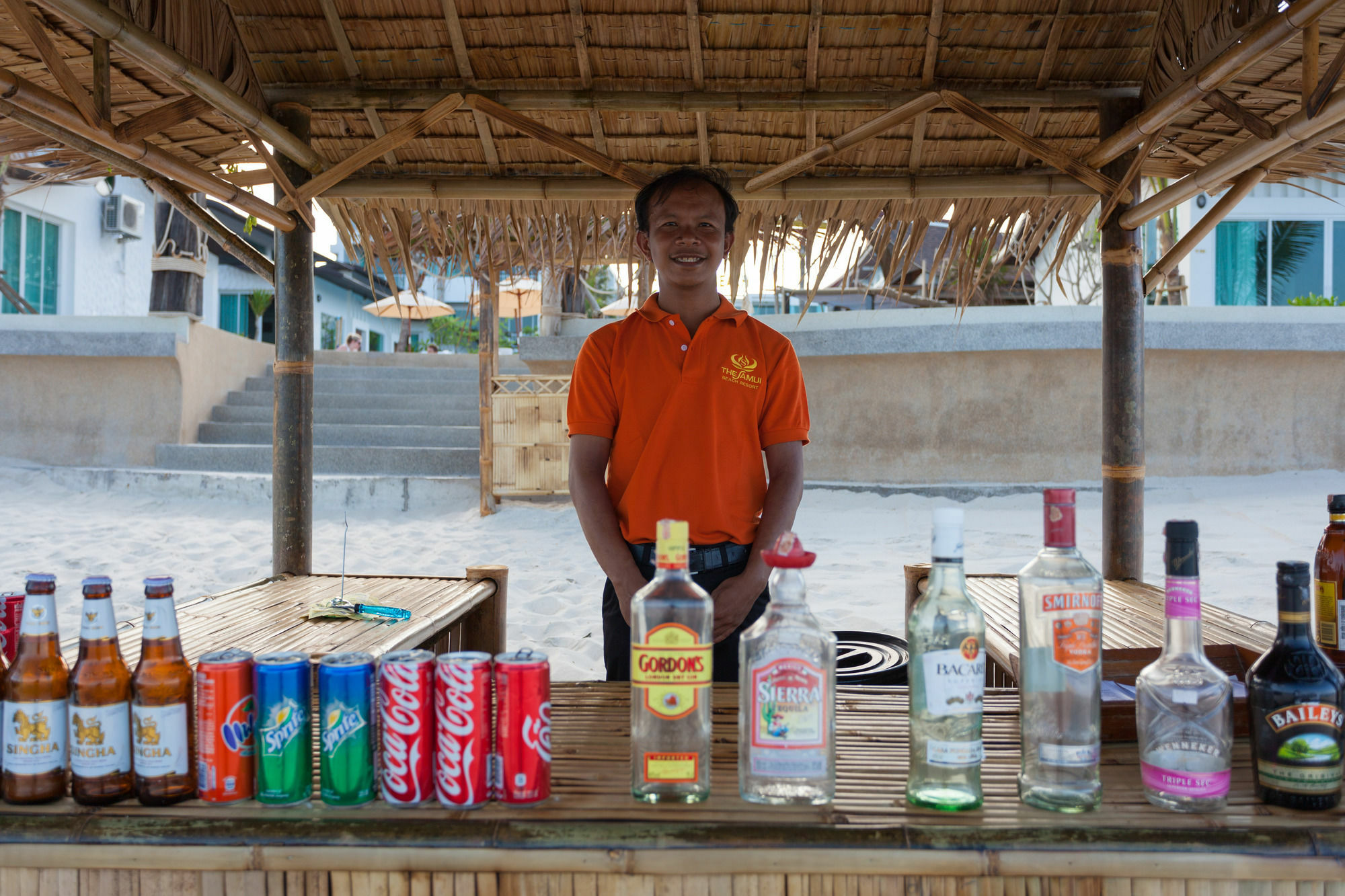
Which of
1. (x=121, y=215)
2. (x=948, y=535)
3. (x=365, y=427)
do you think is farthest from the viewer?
(x=121, y=215)

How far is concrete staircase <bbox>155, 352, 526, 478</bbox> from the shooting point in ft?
31.4

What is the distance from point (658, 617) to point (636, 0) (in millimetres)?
2264

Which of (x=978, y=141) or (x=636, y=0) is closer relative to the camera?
(x=636, y=0)

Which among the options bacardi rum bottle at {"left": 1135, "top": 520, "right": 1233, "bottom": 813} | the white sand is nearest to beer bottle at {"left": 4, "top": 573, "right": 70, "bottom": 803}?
bacardi rum bottle at {"left": 1135, "top": 520, "right": 1233, "bottom": 813}

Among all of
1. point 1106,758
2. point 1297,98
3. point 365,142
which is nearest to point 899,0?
point 1297,98

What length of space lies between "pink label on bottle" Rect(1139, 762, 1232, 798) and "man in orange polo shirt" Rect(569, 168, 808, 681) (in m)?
1.03

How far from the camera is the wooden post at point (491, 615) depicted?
321 centimetres

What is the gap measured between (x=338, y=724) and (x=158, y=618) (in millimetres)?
253

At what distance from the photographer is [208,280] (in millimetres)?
18594

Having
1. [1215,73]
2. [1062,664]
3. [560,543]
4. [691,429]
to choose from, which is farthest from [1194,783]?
[560,543]

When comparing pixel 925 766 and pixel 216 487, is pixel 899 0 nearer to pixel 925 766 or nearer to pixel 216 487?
pixel 925 766

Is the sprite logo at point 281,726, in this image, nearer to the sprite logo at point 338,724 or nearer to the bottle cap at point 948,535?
the sprite logo at point 338,724

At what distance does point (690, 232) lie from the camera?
220 cm

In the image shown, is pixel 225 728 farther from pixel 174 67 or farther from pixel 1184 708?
pixel 174 67
